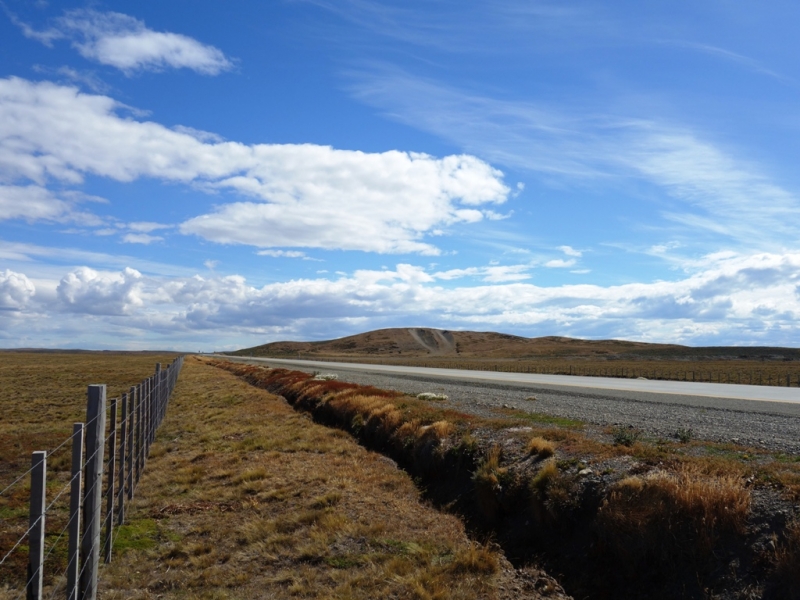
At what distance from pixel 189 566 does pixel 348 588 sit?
7.27 ft

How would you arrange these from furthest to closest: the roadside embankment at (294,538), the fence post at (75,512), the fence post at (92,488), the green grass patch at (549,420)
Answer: the green grass patch at (549,420) → the roadside embankment at (294,538) → the fence post at (92,488) → the fence post at (75,512)

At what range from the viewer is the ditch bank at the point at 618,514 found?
6.48 m

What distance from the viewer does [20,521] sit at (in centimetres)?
961

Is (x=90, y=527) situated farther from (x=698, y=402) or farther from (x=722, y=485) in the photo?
(x=698, y=402)

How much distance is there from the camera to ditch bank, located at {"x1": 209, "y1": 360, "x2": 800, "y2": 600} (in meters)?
6.48

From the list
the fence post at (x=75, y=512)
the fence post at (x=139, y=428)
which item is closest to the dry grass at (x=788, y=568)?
the fence post at (x=75, y=512)

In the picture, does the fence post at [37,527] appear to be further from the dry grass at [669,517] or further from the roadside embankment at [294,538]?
the dry grass at [669,517]

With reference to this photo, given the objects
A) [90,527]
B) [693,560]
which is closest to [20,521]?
[90,527]

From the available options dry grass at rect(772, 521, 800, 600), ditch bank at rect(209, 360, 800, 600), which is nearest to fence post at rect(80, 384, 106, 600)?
ditch bank at rect(209, 360, 800, 600)

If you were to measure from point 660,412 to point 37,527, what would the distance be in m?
18.6

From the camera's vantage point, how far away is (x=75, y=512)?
229 inches

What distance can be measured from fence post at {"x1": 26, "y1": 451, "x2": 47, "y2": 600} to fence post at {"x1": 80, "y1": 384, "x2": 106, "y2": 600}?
1.40 meters

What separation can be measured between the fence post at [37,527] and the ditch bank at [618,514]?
18.5ft

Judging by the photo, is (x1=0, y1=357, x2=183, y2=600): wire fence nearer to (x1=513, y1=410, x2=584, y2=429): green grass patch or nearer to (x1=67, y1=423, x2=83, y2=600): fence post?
(x1=67, y1=423, x2=83, y2=600): fence post
